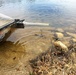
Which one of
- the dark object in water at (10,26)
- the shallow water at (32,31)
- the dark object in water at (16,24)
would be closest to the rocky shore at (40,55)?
the shallow water at (32,31)

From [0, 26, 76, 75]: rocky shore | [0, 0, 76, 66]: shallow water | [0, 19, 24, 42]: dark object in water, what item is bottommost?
[0, 26, 76, 75]: rocky shore

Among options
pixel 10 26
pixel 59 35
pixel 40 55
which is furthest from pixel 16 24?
pixel 59 35

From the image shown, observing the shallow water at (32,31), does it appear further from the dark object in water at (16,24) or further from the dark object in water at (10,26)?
the dark object in water at (16,24)

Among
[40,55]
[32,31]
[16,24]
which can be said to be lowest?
[40,55]

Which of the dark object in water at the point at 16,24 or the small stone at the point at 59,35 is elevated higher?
the dark object in water at the point at 16,24

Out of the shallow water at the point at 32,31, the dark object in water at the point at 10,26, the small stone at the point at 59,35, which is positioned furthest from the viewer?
the small stone at the point at 59,35

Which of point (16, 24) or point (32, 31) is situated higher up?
point (16, 24)

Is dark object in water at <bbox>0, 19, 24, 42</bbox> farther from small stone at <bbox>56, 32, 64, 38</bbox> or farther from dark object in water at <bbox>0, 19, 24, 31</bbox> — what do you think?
small stone at <bbox>56, 32, 64, 38</bbox>

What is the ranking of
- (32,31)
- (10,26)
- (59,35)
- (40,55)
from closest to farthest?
(40,55) → (10,26) → (59,35) → (32,31)

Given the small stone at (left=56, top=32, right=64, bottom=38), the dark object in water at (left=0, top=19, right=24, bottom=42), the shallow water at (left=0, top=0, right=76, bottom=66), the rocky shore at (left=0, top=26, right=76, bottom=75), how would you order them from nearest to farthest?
the rocky shore at (left=0, top=26, right=76, bottom=75) → the shallow water at (left=0, top=0, right=76, bottom=66) → the dark object in water at (left=0, top=19, right=24, bottom=42) → the small stone at (left=56, top=32, right=64, bottom=38)

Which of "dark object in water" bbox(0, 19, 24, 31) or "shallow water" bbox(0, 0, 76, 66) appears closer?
"shallow water" bbox(0, 0, 76, 66)

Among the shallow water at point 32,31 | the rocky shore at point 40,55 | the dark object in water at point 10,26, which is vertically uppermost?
the dark object in water at point 10,26

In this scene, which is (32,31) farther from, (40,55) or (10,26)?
(40,55)

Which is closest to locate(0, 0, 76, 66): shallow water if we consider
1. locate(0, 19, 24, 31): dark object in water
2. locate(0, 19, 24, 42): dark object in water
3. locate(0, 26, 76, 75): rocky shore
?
locate(0, 26, 76, 75): rocky shore
